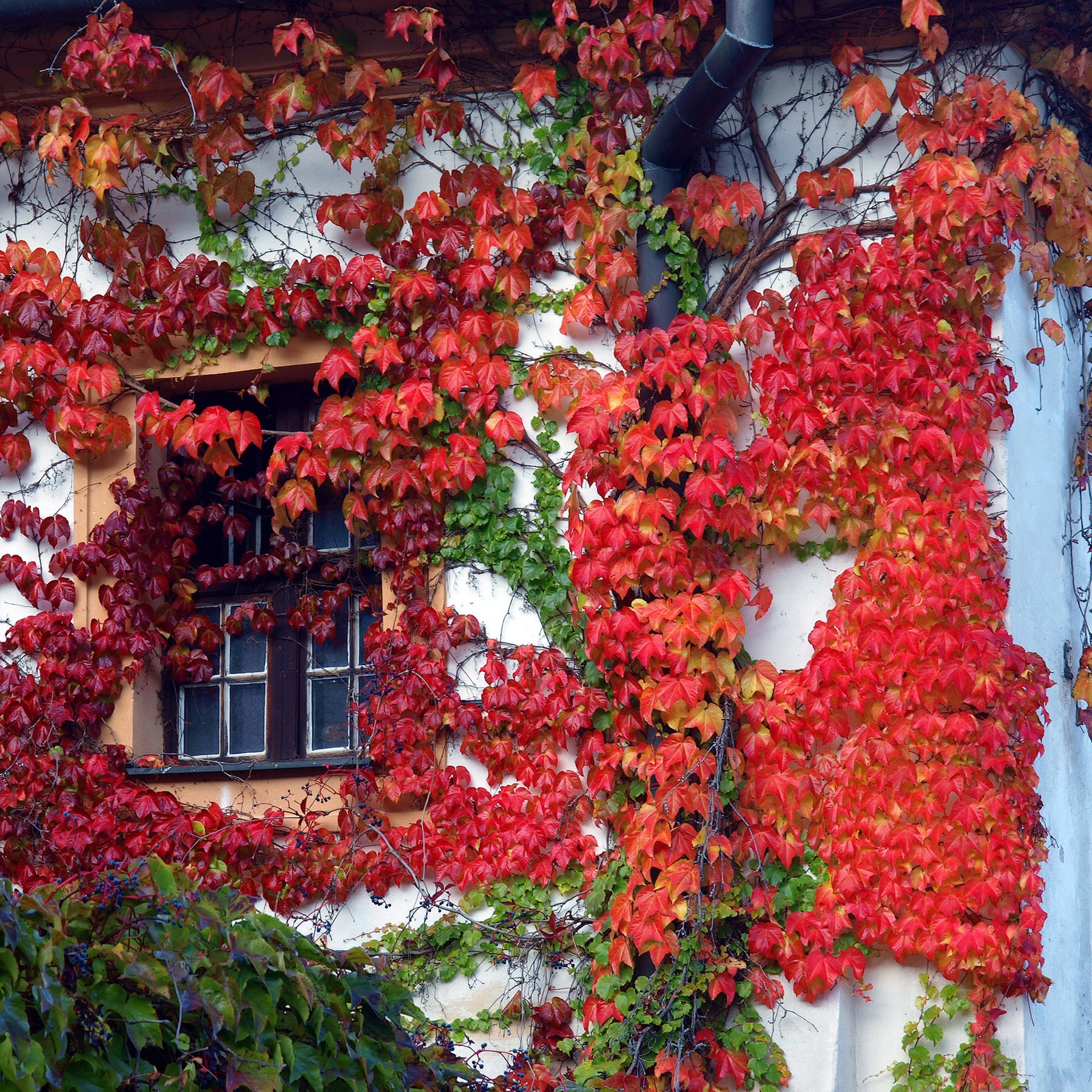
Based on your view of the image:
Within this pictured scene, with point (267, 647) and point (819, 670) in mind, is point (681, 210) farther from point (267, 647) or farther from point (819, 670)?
point (267, 647)

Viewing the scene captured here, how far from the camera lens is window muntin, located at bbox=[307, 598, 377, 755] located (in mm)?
4957

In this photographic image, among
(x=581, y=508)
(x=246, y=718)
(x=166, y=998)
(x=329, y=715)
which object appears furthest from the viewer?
(x=246, y=718)

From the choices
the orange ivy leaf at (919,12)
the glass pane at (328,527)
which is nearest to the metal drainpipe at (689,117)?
the orange ivy leaf at (919,12)

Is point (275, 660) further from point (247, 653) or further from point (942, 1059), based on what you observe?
point (942, 1059)

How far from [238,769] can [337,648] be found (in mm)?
613

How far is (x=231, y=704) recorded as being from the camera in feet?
16.8

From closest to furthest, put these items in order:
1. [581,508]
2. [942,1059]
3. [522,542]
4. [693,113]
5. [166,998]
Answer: [166,998] → [942,1059] → [693,113] → [581,508] → [522,542]

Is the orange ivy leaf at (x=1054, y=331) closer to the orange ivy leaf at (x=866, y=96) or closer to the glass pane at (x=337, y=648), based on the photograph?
the orange ivy leaf at (x=866, y=96)

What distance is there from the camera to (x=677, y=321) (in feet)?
14.5

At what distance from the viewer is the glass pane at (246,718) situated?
16.6 feet

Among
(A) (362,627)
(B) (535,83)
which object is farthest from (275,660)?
(B) (535,83)

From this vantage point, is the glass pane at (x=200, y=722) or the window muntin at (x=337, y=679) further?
the glass pane at (x=200, y=722)

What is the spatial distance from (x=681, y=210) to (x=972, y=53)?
4.00 feet

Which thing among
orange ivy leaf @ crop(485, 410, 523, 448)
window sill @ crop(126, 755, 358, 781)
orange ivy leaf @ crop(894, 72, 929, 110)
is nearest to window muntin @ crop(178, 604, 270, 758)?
window sill @ crop(126, 755, 358, 781)
